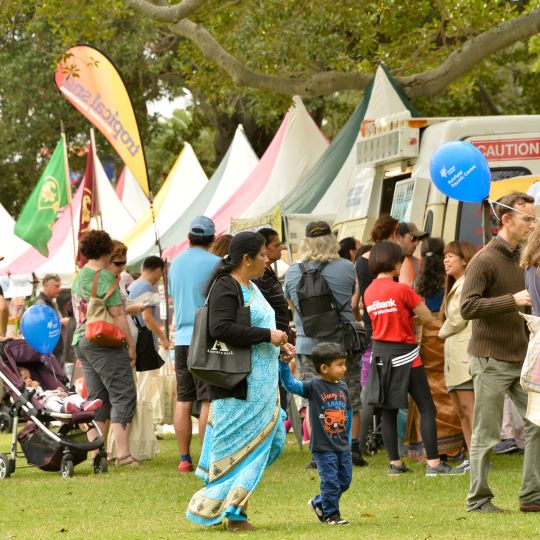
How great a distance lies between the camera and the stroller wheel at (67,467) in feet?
37.3

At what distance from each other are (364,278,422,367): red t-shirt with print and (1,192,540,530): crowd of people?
0.01m

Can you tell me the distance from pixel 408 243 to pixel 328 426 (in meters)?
3.99

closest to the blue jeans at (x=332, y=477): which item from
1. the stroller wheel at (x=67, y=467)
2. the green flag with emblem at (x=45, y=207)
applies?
the stroller wheel at (x=67, y=467)

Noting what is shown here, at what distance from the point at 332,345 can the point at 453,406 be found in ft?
10.8

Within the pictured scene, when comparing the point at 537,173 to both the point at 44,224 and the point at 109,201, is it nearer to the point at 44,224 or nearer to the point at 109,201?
the point at 44,224

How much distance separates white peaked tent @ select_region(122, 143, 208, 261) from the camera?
81.0ft

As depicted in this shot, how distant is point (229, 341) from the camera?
7551mm

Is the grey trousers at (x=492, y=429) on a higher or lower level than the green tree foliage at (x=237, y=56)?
lower

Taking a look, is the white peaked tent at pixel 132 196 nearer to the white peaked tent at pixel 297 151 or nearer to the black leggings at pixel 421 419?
the white peaked tent at pixel 297 151

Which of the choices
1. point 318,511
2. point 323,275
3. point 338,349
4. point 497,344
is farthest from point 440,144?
point 318,511

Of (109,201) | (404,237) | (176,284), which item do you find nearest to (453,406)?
(404,237)

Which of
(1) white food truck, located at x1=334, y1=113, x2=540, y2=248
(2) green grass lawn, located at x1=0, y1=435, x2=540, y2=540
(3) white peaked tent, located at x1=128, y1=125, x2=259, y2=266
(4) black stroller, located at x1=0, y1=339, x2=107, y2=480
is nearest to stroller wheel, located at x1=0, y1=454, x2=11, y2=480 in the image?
(4) black stroller, located at x1=0, y1=339, x2=107, y2=480

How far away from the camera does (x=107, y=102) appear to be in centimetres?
1623

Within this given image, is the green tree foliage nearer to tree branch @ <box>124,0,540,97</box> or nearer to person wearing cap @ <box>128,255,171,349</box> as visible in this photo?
tree branch @ <box>124,0,540,97</box>
